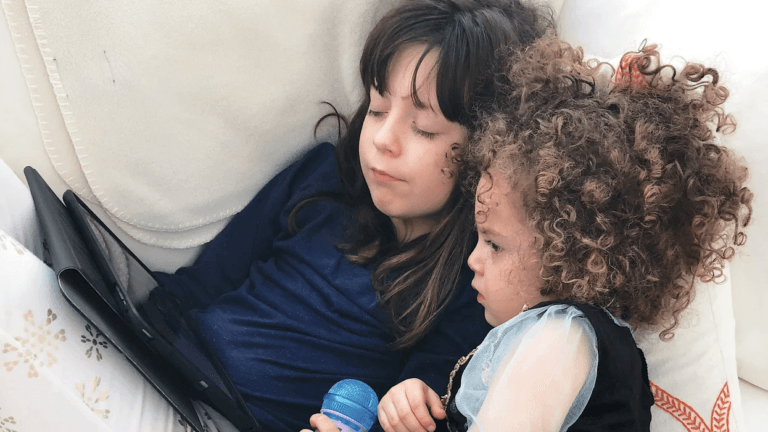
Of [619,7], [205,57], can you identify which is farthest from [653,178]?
[205,57]

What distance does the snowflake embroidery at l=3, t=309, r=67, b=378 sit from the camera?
0.60 metres

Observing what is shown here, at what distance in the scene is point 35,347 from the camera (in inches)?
24.3

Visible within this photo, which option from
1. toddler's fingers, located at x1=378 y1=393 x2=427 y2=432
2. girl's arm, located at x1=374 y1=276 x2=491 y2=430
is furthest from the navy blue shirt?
toddler's fingers, located at x1=378 y1=393 x2=427 y2=432

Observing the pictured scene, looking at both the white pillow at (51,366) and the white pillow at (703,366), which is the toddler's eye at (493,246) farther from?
the white pillow at (51,366)

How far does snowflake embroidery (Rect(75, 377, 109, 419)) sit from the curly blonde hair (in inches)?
18.6

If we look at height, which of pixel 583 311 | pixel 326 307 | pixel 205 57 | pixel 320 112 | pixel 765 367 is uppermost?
pixel 205 57

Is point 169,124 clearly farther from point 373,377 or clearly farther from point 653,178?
point 653,178

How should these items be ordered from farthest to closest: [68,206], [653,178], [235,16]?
[235,16] → [68,206] → [653,178]

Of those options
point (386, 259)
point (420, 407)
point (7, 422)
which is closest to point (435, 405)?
point (420, 407)

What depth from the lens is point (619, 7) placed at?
95 cm

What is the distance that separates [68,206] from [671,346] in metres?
0.82

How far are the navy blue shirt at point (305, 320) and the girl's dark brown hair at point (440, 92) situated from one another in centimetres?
3

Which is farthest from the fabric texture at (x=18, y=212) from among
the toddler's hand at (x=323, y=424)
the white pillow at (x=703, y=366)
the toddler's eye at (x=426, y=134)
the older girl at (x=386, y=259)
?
the white pillow at (x=703, y=366)

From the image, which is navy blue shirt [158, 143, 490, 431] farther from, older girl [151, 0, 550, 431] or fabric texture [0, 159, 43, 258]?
fabric texture [0, 159, 43, 258]
